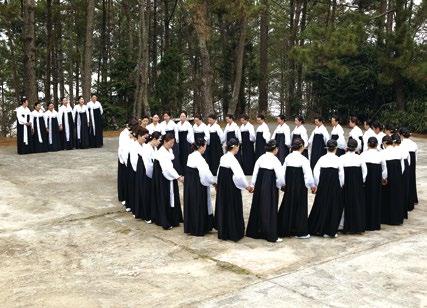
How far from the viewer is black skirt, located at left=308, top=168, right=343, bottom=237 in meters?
7.71

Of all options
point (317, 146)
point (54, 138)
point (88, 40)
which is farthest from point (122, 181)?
point (88, 40)

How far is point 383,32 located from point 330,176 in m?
16.6

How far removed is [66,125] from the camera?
1591cm

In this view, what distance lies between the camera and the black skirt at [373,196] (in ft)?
27.4

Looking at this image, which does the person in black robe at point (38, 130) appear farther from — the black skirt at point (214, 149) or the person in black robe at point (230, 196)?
the person in black robe at point (230, 196)

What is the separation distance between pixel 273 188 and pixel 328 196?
3.16ft

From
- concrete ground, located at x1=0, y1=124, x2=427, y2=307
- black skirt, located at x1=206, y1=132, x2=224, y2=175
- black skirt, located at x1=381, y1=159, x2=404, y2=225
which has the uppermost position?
black skirt, located at x1=206, y1=132, x2=224, y2=175

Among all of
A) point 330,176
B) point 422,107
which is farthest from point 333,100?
point 330,176

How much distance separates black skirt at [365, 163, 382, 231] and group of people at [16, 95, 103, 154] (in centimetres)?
981

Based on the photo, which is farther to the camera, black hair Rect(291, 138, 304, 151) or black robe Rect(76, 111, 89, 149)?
black robe Rect(76, 111, 89, 149)

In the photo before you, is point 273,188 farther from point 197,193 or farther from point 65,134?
point 65,134

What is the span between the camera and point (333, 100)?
85.3 ft

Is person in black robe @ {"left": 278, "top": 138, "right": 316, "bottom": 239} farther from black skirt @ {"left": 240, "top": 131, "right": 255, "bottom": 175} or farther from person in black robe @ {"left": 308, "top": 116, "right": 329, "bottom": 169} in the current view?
black skirt @ {"left": 240, "top": 131, "right": 255, "bottom": 175}

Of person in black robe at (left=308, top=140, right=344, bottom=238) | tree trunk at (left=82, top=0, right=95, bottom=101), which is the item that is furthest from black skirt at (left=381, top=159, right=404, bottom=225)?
tree trunk at (left=82, top=0, right=95, bottom=101)
